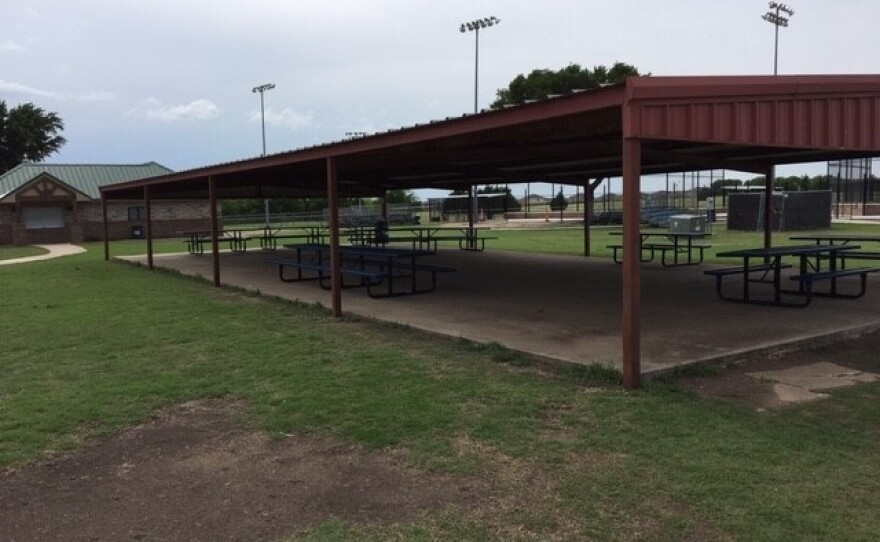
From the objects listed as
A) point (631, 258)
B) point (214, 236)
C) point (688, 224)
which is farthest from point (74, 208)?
point (631, 258)

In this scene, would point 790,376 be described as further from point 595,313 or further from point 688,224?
point 688,224

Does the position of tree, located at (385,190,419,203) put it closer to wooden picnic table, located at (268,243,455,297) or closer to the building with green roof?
the building with green roof

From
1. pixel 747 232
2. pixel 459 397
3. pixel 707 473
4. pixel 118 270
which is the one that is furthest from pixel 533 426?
pixel 747 232

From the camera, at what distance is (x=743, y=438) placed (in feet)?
14.9

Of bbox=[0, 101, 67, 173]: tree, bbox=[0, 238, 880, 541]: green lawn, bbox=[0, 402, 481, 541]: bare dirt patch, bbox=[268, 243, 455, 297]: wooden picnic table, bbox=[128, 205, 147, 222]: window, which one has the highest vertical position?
bbox=[0, 101, 67, 173]: tree

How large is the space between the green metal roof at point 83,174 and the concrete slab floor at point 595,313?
82.8 feet

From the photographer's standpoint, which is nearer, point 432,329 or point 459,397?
point 459,397

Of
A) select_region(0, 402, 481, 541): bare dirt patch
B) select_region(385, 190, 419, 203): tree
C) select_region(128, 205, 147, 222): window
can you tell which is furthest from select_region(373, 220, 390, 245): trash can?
select_region(385, 190, 419, 203): tree

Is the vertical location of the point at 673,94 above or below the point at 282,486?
above

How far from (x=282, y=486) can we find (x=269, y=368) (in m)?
2.77

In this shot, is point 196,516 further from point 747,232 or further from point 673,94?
point 747,232

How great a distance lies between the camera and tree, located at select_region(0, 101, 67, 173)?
53.7 m

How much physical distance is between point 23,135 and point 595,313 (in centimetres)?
5592

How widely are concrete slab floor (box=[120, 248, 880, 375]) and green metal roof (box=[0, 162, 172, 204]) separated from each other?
25.2 metres
